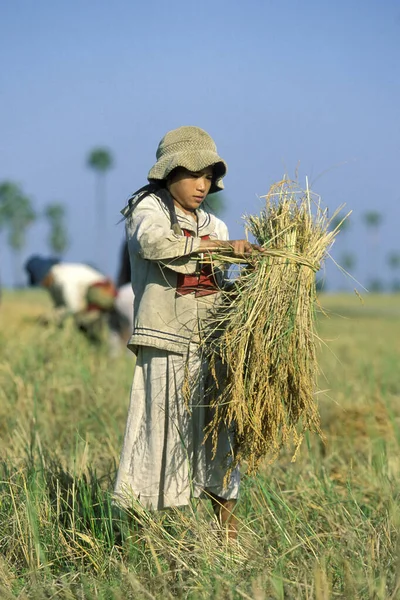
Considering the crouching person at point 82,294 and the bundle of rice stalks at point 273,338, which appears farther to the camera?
the crouching person at point 82,294

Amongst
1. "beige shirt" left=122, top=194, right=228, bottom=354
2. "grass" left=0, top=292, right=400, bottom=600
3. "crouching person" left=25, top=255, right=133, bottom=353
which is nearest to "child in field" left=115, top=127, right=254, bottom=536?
"beige shirt" left=122, top=194, right=228, bottom=354

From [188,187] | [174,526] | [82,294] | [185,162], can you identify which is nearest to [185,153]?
[185,162]

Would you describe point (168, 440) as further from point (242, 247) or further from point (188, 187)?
point (188, 187)

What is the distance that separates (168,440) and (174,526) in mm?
331

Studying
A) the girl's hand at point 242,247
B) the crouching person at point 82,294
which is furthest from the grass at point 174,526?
the crouching person at point 82,294

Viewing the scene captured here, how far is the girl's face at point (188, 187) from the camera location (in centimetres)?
353

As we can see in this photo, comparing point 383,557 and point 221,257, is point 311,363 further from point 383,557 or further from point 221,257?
point 383,557

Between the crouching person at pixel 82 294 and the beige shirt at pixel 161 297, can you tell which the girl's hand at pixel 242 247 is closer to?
the beige shirt at pixel 161 297

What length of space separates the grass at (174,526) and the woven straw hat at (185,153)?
78 centimetres

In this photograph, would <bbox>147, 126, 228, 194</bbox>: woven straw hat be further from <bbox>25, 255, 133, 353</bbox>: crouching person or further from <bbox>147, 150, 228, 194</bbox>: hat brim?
<bbox>25, 255, 133, 353</bbox>: crouching person

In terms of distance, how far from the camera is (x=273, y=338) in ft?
10.5

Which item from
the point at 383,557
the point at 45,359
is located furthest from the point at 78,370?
the point at 383,557

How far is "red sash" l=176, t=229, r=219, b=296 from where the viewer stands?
3475 mm

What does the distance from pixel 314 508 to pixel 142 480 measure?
2.51 feet
